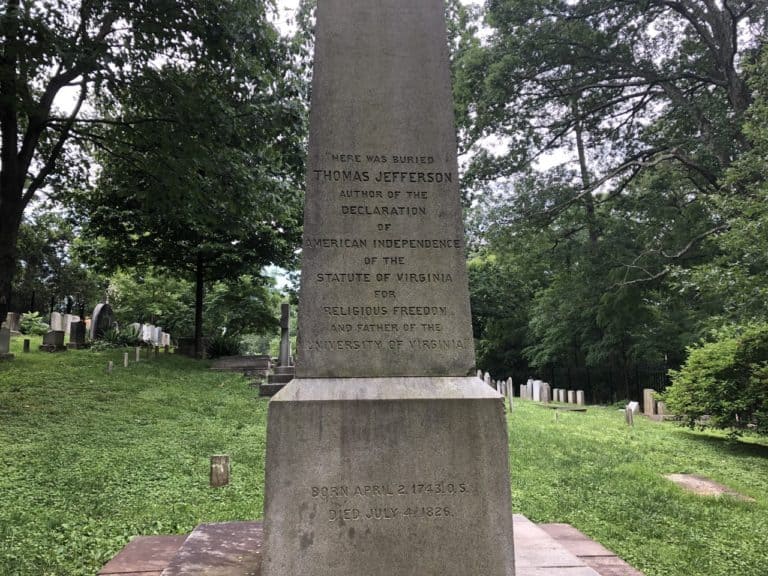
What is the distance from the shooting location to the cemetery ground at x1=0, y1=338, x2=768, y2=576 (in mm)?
5062

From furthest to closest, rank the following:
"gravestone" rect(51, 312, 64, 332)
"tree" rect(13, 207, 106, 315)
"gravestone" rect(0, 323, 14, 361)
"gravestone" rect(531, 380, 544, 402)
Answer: "tree" rect(13, 207, 106, 315) < "gravestone" rect(51, 312, 64, 332) < "gravestone" rect(531, 380, 544, 402) < "gravestone" rect(0, 323, 14, 361)

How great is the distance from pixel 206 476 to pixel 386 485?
538 cm

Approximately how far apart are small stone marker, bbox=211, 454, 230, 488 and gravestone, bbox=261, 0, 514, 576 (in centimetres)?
449

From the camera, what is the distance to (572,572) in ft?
11.1

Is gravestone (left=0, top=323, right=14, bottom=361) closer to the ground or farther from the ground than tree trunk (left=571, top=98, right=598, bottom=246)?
closer to the ground

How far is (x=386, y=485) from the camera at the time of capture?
3.01 metres

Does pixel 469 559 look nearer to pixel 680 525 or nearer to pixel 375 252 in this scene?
pixel 375 252

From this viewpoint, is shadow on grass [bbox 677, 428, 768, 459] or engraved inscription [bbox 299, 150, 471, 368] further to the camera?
shadow on grass [bbox 677, 428, 768, 459]

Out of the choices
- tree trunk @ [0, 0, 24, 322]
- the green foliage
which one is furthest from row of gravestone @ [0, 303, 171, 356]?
tree trunk @ [0, 0, 24, 322]

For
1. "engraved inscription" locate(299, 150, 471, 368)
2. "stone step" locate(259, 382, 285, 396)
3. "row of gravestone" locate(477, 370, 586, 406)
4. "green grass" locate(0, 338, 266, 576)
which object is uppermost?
"engraved inscription" locate(299, 150, 471, 368)

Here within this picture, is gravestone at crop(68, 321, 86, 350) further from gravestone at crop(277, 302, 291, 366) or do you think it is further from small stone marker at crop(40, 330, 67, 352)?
gravestone at crop(277, 302, 291, 366)

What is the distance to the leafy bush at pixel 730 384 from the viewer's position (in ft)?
34.1

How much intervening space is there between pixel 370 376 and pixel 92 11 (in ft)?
39.2

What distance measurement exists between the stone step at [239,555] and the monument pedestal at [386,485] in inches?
24.4
